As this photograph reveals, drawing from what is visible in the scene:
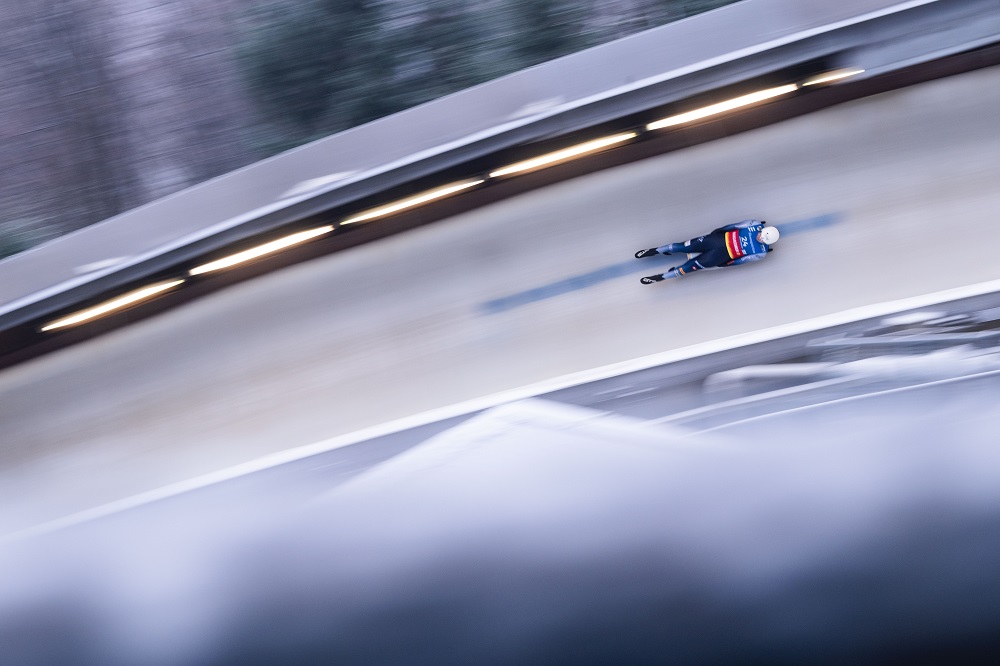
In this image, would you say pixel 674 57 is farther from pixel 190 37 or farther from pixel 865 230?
pixel 190 37

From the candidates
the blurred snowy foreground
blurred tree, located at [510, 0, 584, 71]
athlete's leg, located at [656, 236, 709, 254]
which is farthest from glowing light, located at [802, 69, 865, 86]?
the blurred snowy foreground

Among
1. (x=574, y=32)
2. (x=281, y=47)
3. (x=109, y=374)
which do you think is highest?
(x=281, y=47)

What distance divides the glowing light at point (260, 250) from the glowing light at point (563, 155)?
4.22ft

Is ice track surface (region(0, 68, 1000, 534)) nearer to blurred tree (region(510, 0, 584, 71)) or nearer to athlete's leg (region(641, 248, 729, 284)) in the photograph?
athlete's leg (region(641, 248, 729, 284))

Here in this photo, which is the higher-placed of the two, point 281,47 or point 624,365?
point 281,47

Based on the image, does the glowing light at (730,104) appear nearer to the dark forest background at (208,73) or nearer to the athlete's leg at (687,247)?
the athlete's leg at (687,247)

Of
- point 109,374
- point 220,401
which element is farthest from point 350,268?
point 109,374

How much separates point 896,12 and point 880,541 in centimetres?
382

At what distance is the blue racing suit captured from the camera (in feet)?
15.6

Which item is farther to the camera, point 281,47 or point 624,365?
point 281,47

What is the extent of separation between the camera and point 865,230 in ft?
15.7

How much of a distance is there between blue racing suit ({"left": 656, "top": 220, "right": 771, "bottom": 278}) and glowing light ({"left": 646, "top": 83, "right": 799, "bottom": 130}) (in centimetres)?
75

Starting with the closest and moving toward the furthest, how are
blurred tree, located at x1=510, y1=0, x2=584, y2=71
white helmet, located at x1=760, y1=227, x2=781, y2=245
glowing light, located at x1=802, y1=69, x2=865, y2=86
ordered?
1. glowing light, located at x1=802, y1=69, x2=865, y2=86
2. white helmet, located at x1=760, y1=227, x2=781, y2=245
3. blurred tree, located at x1=510, y1=0, x2=584, y2=71

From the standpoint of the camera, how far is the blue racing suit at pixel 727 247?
15.6ft
